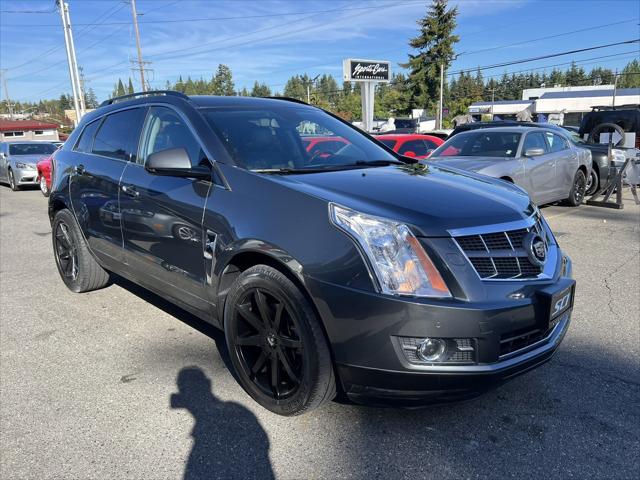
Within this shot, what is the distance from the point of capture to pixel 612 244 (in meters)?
6.67

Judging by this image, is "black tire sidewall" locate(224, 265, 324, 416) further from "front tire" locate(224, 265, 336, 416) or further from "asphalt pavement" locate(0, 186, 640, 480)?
"asphalt pavement" locate(0, 186, 640, 480)

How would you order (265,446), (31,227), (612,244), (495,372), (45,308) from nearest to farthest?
1. (495,372)
2. (265,446)
3. (45,308)
4. (612,244)
5. (31,227)

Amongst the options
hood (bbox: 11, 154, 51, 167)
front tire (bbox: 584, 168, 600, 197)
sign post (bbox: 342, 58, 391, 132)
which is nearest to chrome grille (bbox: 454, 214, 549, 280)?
front tire (bbox: 584, 168, 600, 197)

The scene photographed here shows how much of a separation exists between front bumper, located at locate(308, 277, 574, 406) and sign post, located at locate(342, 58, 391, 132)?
14973 millimetres

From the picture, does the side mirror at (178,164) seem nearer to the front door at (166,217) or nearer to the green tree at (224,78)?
the front door at (166,217)

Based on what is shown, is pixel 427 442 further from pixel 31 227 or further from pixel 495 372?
pixel 31 227

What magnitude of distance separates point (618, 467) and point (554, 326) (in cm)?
69

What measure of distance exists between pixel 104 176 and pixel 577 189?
9.07m

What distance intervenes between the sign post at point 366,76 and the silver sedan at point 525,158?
8120mm

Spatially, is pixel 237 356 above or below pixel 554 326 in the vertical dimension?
below

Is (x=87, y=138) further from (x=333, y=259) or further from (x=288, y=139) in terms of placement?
(x=333, y=259)

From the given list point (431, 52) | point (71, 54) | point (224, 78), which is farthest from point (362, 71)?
point (224, 78)

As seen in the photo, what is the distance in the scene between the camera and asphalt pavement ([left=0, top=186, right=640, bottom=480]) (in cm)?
236

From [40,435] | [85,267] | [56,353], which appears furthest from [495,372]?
[85,267]
